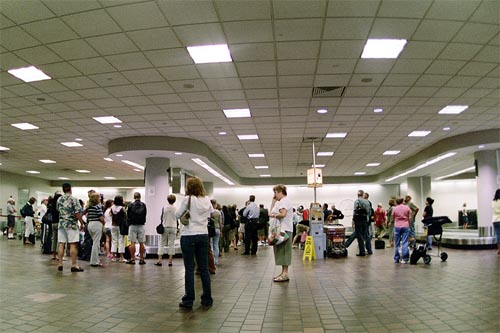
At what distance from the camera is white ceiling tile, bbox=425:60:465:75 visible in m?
7.10

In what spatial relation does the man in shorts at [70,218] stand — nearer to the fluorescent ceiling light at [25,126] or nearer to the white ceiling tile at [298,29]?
the white ceiling tile at [298,29]

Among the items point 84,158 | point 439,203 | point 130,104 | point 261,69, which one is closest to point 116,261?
point 130,104

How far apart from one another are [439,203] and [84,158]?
2337 centimetres

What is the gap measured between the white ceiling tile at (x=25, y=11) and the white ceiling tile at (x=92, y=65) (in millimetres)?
1441

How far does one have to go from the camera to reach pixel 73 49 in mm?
6449

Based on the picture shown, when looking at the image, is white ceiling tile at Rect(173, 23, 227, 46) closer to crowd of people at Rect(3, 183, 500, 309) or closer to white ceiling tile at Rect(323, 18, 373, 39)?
white ceiling tile at Rect(323, 18, 373, 39)

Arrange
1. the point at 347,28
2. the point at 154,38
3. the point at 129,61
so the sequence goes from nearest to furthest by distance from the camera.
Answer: the point at 347,28 < the point at 154,38 < the point at 129,61

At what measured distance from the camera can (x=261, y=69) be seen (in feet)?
24.1

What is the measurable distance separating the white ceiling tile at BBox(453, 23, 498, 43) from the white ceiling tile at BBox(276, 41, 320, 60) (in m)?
2.18

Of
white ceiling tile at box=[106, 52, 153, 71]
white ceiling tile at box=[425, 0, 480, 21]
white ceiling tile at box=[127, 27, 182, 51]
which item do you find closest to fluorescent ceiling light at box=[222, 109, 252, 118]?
white ceiling tile at box=[106, 52, 153, 71]

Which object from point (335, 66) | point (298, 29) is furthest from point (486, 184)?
point (298, 29)

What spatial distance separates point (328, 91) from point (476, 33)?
3213 millimetres

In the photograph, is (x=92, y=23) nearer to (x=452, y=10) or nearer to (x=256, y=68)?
(x=256, y=68)

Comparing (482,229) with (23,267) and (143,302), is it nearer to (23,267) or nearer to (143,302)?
(143,302)
